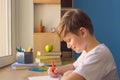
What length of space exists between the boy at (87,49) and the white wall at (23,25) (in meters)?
1.05

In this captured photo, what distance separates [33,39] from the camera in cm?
213

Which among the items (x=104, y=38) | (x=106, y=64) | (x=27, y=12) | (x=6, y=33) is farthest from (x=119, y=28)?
(x=106, y=64)

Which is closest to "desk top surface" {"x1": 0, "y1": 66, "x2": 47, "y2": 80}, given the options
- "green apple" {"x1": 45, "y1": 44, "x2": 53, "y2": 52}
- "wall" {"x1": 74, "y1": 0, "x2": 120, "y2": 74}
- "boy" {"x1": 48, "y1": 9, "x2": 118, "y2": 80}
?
"green apple" {"x1": 45, "y1": 44, "x2": 53, "y2": 52}

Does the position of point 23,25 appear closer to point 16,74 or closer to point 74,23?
point 16,74

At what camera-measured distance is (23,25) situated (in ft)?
7.24

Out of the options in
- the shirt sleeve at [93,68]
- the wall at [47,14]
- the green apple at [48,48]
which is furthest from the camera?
the wall at [47,14]

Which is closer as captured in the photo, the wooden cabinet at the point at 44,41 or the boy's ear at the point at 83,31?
the boy's ear at the point at 83,31

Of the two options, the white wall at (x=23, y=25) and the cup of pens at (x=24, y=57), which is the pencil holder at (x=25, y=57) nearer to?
the cup of pens at (x=24, y=57)

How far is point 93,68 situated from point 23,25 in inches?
50.0

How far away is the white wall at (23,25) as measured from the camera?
2203 millimetres

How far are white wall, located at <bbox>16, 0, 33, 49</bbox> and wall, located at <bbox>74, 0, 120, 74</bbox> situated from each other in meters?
Answer: 0.56

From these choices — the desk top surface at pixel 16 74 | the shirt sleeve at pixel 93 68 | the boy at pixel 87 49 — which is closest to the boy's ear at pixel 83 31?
the boy at pixel 87 49

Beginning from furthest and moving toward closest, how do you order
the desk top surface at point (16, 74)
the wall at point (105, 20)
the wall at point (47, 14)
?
the wall at point (105, 20), the wall at point (47, 14), the desk top surface at point (16, 74)

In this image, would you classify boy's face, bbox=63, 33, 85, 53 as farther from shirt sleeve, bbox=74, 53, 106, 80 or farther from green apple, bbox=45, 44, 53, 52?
green apple, bbox=45, 44, 53, 52
